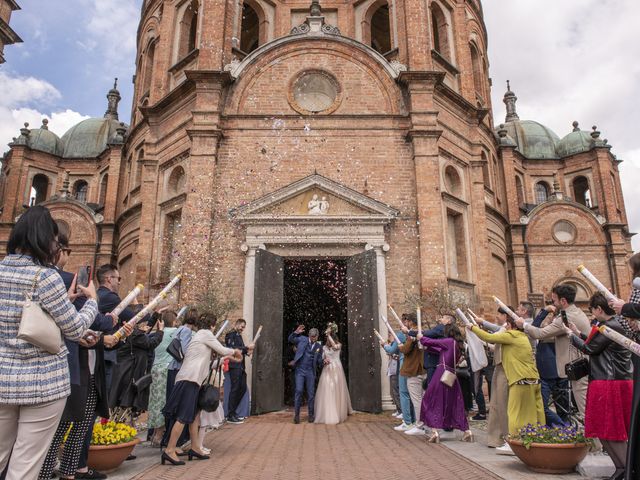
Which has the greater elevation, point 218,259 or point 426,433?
point 218,259

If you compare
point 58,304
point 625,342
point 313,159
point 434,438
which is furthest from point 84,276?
point 313,159

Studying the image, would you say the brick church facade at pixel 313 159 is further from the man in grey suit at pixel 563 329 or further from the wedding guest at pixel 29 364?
the wedding guest at pixel 29 364

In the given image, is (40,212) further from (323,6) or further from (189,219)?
(323,6)

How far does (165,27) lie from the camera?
1881 centimetres

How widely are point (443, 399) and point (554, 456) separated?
7.87 ft

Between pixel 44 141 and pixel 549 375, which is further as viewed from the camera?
pixel 44 141

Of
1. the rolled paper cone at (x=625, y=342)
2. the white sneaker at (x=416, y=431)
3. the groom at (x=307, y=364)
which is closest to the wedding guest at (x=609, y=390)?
the rolled paper cone at (x=625, y=342)

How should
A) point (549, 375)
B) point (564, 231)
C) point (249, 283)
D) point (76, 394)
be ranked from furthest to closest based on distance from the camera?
point (564, 231) < point (249, 283) < point (549, 375) < point (76, 394)

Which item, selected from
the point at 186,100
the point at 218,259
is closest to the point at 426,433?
the point at 218,259

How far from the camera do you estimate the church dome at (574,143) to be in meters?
32.2

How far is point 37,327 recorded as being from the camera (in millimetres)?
3096

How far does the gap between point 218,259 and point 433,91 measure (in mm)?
8866

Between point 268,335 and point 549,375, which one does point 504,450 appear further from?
point 268,335

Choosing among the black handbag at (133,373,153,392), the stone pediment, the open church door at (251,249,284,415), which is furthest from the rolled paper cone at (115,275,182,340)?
the stone pediment
